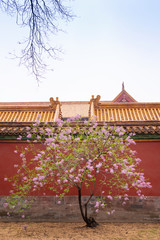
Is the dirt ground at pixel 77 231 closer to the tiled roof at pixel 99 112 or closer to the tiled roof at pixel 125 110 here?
the tiled roof at pixel 99 112

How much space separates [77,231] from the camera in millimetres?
5004

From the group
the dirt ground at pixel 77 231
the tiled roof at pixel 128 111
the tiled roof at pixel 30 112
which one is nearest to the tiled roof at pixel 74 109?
the tiled roof at pixel 30 112

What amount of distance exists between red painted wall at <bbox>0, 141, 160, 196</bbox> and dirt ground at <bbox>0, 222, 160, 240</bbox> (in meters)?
0.89

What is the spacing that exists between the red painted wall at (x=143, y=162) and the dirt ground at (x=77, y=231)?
0.89m

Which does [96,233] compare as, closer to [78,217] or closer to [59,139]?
[78,217]

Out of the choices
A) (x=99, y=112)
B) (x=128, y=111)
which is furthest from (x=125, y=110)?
(x=99, y=112)

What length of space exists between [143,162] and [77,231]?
2661mm

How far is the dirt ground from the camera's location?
15.4 ft

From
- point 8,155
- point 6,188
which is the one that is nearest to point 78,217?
point 6,188

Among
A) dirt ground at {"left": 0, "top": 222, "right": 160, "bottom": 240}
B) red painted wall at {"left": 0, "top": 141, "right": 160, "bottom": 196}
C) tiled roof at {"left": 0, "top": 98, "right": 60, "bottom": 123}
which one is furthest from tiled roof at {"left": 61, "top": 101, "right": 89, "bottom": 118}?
dirt ground at {"left": 0, "top": 222, "right": 160, "bottom": 240}

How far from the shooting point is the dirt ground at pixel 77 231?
4.69 m

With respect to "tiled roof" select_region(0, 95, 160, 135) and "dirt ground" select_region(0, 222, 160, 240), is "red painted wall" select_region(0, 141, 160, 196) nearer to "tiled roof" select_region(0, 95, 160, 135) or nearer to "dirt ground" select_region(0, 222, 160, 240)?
"dirt ground" select_region(0, 222, 160, 240)

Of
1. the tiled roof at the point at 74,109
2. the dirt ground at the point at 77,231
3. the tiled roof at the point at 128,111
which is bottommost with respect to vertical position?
the dirt ground at the point at 77,231

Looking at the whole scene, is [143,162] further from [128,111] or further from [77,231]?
[128,111]
